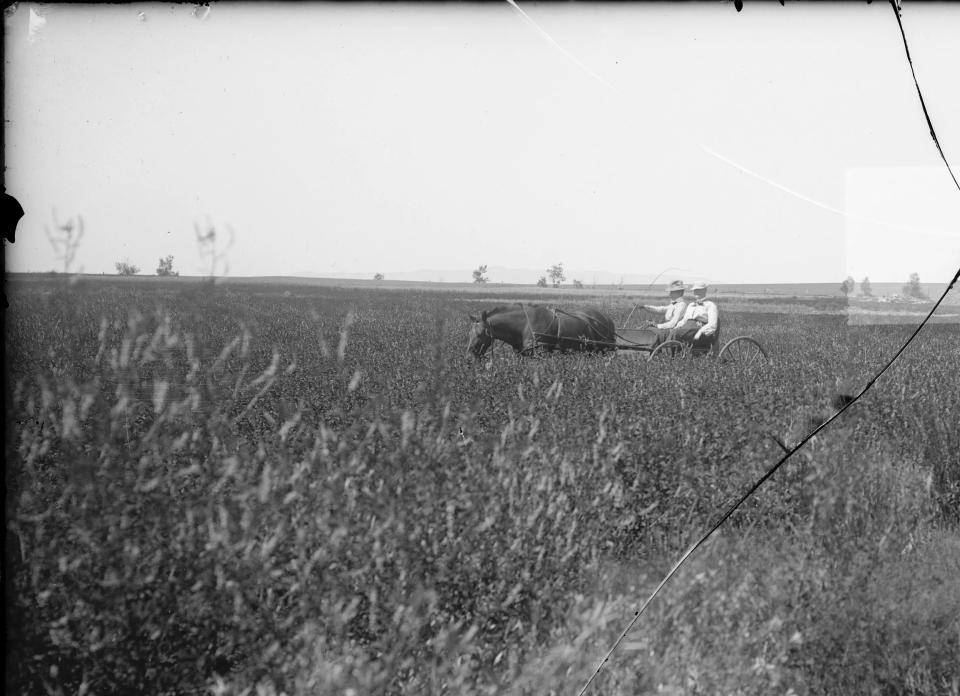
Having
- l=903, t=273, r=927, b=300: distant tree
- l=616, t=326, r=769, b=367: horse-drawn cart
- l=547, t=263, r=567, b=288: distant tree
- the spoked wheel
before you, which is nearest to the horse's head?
l=547, t=263, r=567, b=288: distant tree

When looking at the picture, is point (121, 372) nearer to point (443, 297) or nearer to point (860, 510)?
point (443, 297)

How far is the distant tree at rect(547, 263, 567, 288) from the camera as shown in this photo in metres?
2.12

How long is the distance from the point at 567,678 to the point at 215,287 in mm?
1543

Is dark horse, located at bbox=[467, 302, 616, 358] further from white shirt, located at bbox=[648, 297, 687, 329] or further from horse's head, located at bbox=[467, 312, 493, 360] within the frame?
white shirt, located at bbox=[648, 297, 687, 329]

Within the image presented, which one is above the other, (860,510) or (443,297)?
(443,297)

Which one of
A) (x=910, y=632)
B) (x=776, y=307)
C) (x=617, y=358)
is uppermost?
(x=776, y=307)

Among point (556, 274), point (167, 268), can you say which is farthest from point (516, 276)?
point (167, 268)

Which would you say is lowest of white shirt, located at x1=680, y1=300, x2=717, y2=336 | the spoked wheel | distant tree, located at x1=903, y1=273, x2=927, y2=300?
the spoked wheel

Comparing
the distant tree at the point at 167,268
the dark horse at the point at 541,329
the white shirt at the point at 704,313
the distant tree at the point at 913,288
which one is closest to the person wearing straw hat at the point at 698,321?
the white shirt at the point at 704,313

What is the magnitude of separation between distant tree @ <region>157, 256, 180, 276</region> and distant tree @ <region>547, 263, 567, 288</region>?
114cm

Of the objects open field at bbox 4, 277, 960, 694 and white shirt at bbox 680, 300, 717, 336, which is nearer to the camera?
open field at bbox 4, 277, 960, 694

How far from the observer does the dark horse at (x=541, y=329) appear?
7.04ft

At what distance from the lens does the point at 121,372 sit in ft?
6.62

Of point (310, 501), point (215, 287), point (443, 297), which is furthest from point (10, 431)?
point (443, 297)
